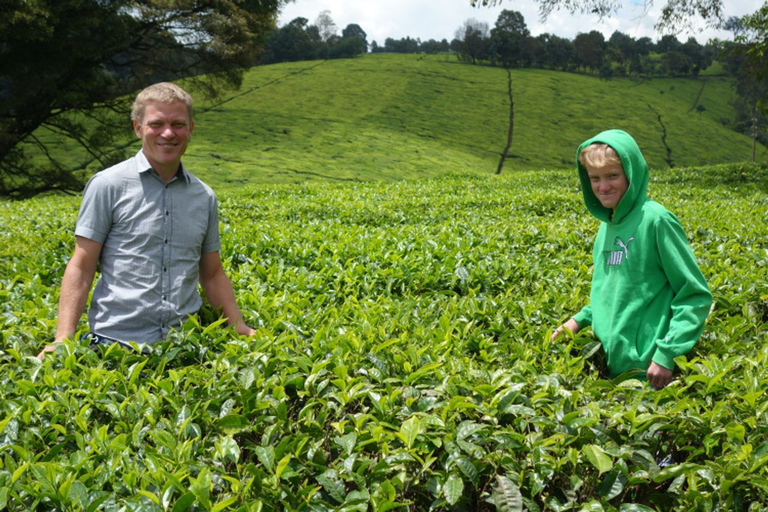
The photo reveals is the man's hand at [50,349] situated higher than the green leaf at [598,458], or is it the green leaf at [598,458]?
the green leaf at [598,458]

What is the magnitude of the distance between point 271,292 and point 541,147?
51822 millimetres

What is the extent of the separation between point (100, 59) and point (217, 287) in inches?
876

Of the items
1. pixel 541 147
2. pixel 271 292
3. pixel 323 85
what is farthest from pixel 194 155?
pixel 271 292

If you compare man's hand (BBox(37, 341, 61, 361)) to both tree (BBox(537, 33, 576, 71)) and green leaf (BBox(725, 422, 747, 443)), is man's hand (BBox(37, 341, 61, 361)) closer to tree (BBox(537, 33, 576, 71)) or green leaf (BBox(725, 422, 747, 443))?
green leaf (BBox(725, 422, 747, 443))

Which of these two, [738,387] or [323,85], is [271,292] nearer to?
[738,387]

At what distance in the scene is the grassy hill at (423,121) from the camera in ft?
129

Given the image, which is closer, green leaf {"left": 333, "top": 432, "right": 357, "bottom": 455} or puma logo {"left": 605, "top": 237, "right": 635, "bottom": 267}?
green leaf {"left": 333, "top": 432, "right": 357, "bottom": 455}

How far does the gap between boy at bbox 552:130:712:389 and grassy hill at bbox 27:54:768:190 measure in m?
31.3

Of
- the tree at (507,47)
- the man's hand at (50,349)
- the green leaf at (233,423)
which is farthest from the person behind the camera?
the tree at (507,47)

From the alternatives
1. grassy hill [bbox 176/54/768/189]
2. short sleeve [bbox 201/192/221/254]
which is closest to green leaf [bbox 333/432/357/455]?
short sleeve [bbox 201/192/221/254]

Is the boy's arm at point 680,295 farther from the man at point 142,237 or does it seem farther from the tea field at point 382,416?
the man at point 142,237

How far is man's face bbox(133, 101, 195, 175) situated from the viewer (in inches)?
118

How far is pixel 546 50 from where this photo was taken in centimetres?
8212

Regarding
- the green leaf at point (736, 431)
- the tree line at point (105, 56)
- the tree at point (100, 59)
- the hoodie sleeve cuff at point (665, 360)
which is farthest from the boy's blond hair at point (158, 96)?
the tree at point (100, 59)
